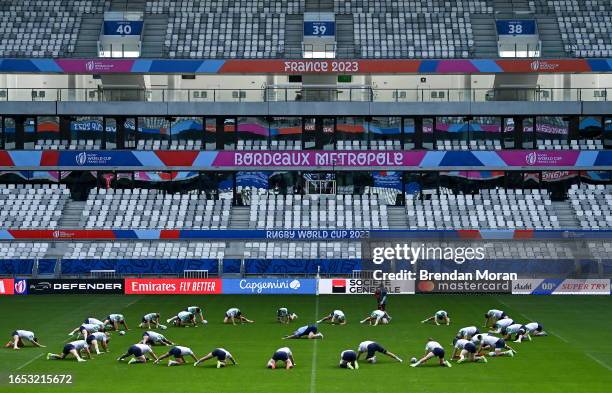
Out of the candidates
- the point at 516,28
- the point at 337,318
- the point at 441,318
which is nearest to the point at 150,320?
the point at 337,318

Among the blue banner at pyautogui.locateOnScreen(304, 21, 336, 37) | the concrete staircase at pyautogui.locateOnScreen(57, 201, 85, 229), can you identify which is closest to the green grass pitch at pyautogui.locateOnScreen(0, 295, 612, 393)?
the concrete staircase at pyautogui.locateOnScreen(57, 201, 85, 229)

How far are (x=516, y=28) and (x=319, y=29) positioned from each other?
43.4 feet

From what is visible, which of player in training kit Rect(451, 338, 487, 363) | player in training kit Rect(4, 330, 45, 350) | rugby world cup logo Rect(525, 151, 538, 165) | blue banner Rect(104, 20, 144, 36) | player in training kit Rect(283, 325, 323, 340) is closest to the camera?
player in training kit Rect(451, 338, 487, 363)

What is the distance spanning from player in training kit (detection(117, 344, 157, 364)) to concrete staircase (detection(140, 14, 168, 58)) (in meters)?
42.3

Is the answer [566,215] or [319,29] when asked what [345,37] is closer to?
[319,29]

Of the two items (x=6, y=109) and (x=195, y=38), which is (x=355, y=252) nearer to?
(x=195, y=38)

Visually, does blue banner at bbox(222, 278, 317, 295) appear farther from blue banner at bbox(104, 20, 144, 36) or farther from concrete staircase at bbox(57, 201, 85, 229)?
blue banner at bbox(104, 20, 144, 36)

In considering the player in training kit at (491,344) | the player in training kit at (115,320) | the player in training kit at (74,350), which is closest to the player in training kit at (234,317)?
the player in training kit at (115,320)

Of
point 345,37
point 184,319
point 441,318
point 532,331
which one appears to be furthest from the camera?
point 345,37

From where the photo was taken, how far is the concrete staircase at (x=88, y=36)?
7212 cm

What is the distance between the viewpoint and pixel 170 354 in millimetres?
31641

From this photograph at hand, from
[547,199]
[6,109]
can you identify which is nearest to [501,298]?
[547,199]

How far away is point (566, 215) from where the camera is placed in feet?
230

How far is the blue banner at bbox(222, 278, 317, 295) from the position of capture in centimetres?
5938
